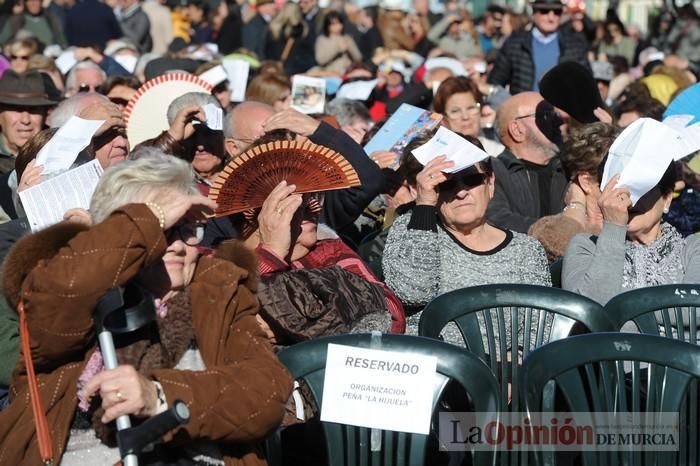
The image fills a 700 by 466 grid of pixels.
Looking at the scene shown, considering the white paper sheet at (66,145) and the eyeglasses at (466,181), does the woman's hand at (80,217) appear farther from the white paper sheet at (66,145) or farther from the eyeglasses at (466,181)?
the eyeglasses at (466,181)

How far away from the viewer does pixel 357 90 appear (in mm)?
10938

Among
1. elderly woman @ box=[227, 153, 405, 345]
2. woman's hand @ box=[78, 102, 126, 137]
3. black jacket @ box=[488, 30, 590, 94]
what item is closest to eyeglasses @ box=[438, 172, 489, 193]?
elderly woman @ box=[227, 153, 405, 345]

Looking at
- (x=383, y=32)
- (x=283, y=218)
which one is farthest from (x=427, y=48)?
(x=283, y=218)

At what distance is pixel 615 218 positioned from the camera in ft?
16.1

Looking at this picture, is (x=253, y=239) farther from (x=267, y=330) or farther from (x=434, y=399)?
(x=434, y=399)

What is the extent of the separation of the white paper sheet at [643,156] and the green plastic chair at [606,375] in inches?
46.2

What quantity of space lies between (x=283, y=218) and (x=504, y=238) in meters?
1.15

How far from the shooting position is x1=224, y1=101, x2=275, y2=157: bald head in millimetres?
6824

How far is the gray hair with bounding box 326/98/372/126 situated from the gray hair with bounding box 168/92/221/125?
289 centimetres

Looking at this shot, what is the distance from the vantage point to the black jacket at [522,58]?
1096cm

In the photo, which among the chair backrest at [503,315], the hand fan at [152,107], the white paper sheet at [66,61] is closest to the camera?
the chair backrest at [503,315]

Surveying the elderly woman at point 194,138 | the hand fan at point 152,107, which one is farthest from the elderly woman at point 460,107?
the elderly woman at point 194,138

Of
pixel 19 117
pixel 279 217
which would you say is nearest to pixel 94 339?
pixel 279 217

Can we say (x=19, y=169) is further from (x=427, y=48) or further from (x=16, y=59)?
(x=427, y=48)
